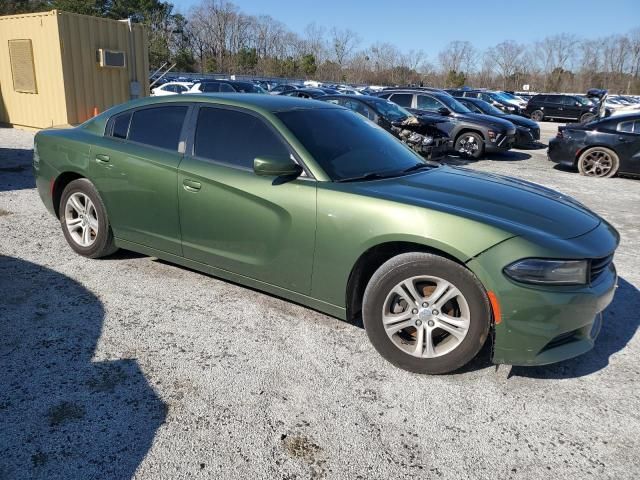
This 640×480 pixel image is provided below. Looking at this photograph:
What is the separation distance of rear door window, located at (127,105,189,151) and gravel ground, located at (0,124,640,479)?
3.90ft

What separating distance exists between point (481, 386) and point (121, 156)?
10.7 ft

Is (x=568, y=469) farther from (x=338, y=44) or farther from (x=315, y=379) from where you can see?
(x=338, y=44)

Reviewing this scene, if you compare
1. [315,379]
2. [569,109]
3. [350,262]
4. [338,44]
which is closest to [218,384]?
[315,379]

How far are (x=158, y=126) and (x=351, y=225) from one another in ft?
6.67

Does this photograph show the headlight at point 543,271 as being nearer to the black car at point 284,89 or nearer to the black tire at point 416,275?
the black tire at point 416,275

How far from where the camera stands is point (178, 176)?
3.78 m

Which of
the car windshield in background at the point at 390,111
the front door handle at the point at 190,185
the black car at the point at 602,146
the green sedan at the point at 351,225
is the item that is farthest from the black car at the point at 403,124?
the front door handle at the point at 190,185

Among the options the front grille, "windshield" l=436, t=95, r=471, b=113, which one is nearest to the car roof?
the front grille

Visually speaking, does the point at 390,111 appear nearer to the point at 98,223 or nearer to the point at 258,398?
the point at 98,223

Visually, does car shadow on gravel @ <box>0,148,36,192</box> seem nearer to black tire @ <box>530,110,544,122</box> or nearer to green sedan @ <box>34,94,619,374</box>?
green sedan @ <box>34,94,619,374</box>

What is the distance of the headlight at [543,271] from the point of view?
2.65m

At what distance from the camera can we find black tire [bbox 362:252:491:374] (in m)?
2.76

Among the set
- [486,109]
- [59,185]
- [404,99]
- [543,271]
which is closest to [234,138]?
[59,185]

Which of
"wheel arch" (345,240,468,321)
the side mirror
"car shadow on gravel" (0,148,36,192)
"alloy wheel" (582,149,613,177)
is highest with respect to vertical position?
the side mirror
